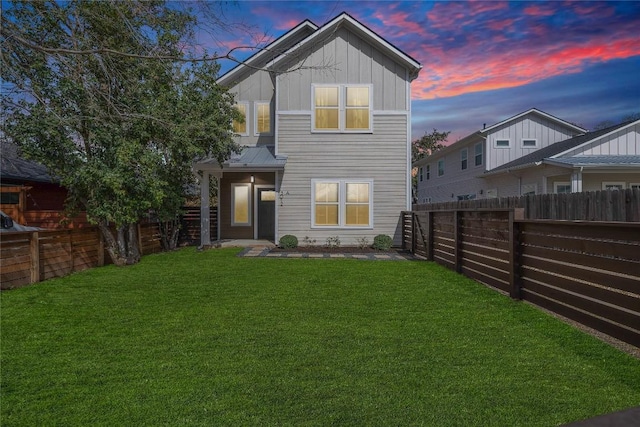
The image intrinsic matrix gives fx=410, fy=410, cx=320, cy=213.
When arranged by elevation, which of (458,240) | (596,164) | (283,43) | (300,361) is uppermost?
(283,43)


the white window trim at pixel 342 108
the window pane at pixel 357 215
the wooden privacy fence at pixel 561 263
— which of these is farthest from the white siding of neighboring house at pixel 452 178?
the wooden privacy fence at pixel 561 263

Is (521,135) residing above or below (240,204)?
above

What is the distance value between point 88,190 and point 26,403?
7.58m

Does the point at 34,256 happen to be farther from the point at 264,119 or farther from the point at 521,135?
the point at 521,135

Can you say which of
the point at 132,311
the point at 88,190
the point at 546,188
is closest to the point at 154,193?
the point at 88,190

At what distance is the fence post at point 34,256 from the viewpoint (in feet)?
25.4

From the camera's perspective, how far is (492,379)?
3266mm

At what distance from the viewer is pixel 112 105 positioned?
515cm

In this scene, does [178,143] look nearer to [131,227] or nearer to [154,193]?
[154,193]

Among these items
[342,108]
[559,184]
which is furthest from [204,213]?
[559,184]

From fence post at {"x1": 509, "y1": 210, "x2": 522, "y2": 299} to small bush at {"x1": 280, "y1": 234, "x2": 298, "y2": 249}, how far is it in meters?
7.86

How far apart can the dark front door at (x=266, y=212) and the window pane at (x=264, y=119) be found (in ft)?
7.41

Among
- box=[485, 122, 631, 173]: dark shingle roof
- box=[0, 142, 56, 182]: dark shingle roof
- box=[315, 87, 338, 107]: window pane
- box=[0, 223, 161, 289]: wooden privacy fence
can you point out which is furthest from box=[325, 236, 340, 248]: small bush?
box=[485, 122, 631, 173]: dark shingle roof

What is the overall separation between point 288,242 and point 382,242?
3.00m
